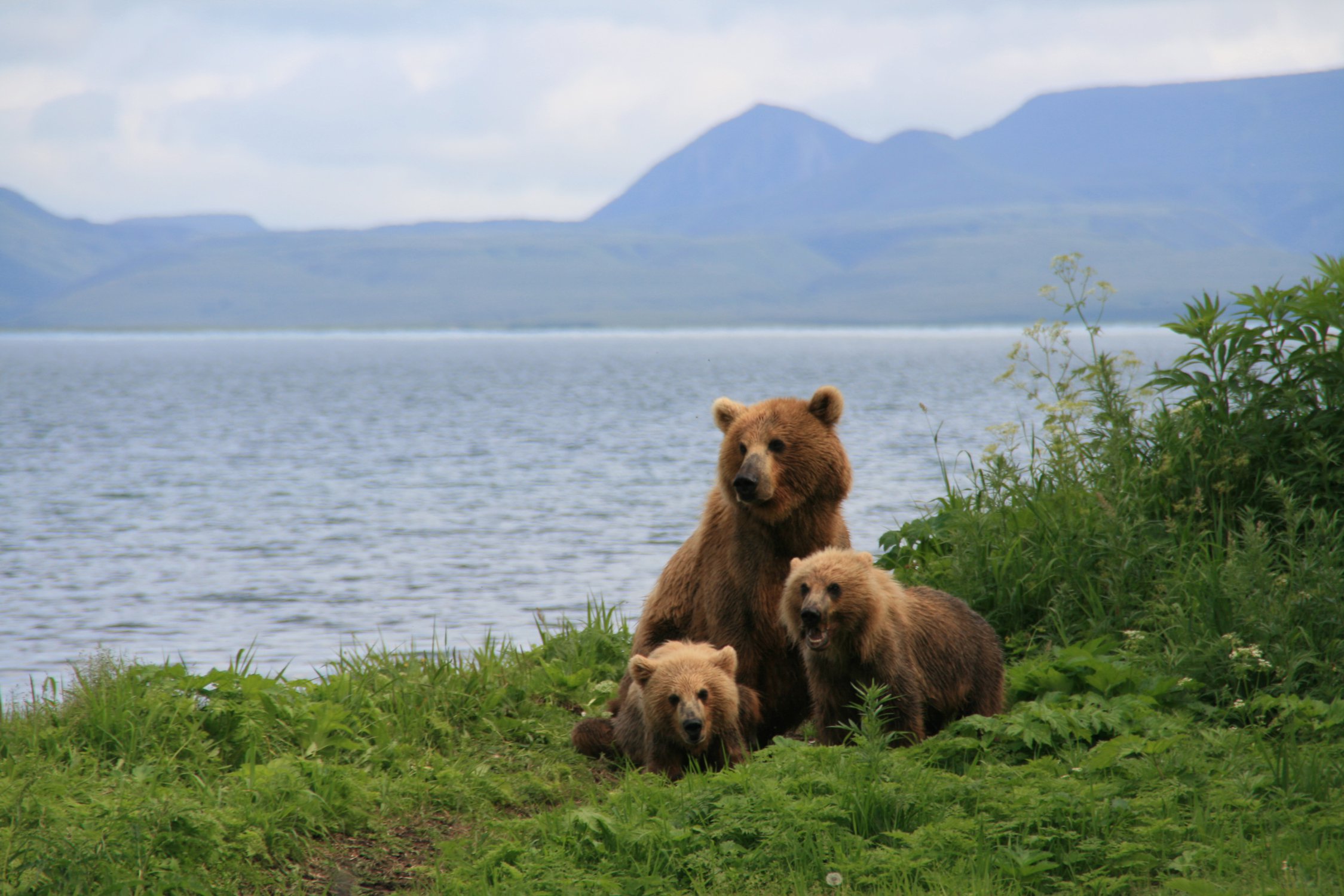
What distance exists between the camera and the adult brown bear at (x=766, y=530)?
618 cm

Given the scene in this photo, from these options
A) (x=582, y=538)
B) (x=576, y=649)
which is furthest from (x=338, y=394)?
(x=576, y=649)

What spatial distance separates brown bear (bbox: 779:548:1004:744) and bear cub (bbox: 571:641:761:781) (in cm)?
39

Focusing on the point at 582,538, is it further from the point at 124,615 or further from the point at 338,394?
the point at 338,394

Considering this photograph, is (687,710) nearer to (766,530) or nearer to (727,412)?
(766,530)

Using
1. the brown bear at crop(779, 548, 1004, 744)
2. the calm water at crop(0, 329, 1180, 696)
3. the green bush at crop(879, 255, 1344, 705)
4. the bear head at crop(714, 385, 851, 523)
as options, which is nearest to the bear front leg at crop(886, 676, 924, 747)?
the brown bear at crop(779, 548, 1004, 744)

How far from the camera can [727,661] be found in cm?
607

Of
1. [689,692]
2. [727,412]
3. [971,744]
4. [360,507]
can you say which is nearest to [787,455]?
[727,412]

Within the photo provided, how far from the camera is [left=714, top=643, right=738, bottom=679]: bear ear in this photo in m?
6.07

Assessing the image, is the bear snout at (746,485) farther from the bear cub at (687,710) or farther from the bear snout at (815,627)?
the bear cub at (687,710)

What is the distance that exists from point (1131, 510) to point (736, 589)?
263 centimetres

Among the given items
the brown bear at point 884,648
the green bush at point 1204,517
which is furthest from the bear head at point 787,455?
the green bush at point 1204,517

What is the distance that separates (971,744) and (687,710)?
1.31 meters

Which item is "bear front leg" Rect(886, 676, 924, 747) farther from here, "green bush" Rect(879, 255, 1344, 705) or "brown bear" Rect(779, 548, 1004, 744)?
"green bush" Rect(879, 255, 1344, 705)

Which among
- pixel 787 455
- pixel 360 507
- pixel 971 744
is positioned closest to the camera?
pixel 971 744
